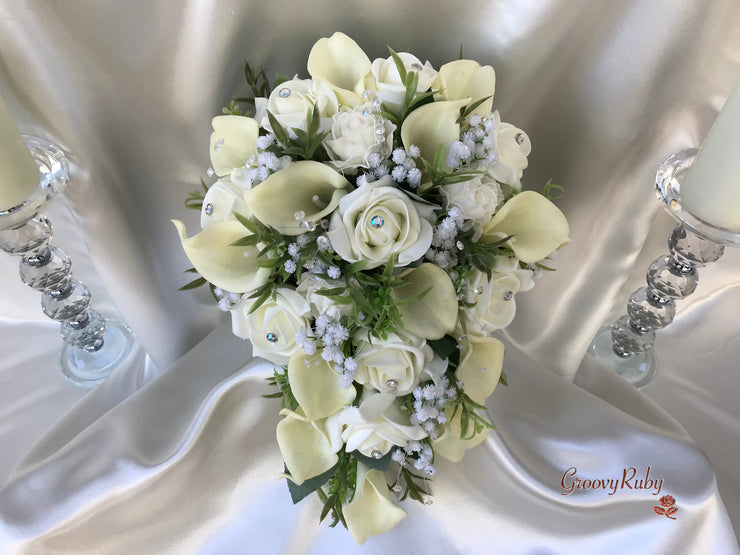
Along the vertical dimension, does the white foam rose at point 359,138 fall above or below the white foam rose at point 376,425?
above

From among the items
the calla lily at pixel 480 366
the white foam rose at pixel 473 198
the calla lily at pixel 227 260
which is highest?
the white foam rose at pixel 473 198

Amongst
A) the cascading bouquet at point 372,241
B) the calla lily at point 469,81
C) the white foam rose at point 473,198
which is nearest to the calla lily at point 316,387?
the cascading bouquet at point 372,241

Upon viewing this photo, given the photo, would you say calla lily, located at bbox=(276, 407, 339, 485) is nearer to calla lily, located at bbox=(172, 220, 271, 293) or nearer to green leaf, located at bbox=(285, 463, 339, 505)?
green leaf, located at bbox=(285, 463, 339, 505)

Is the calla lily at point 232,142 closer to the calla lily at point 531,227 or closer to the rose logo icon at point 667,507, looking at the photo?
the calla lily at point 531,227

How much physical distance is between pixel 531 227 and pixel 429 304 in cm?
14

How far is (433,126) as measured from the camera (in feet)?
1.59

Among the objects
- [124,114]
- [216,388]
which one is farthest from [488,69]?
[216,388]

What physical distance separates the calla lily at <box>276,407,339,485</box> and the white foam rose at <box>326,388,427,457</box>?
A: 0.12 feet

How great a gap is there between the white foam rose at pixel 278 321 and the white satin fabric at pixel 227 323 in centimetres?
28

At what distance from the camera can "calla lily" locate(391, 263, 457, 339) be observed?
47cm

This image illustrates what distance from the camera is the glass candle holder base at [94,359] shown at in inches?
36.0

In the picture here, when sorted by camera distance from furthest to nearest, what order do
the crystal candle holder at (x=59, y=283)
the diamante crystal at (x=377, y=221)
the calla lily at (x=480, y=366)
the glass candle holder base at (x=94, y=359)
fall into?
the glass candle holder base at (x=94, y=359), the crystal candle holder at (x=59, y=283), the calla lily at (x=480, y=366), the diamante crystal at (x=377, y=221)

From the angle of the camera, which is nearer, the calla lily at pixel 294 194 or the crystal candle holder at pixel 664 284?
the calla lily at pixel 294 194

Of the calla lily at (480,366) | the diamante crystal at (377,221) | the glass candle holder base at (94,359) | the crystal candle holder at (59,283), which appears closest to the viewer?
the diamante crystal at (377,221)
